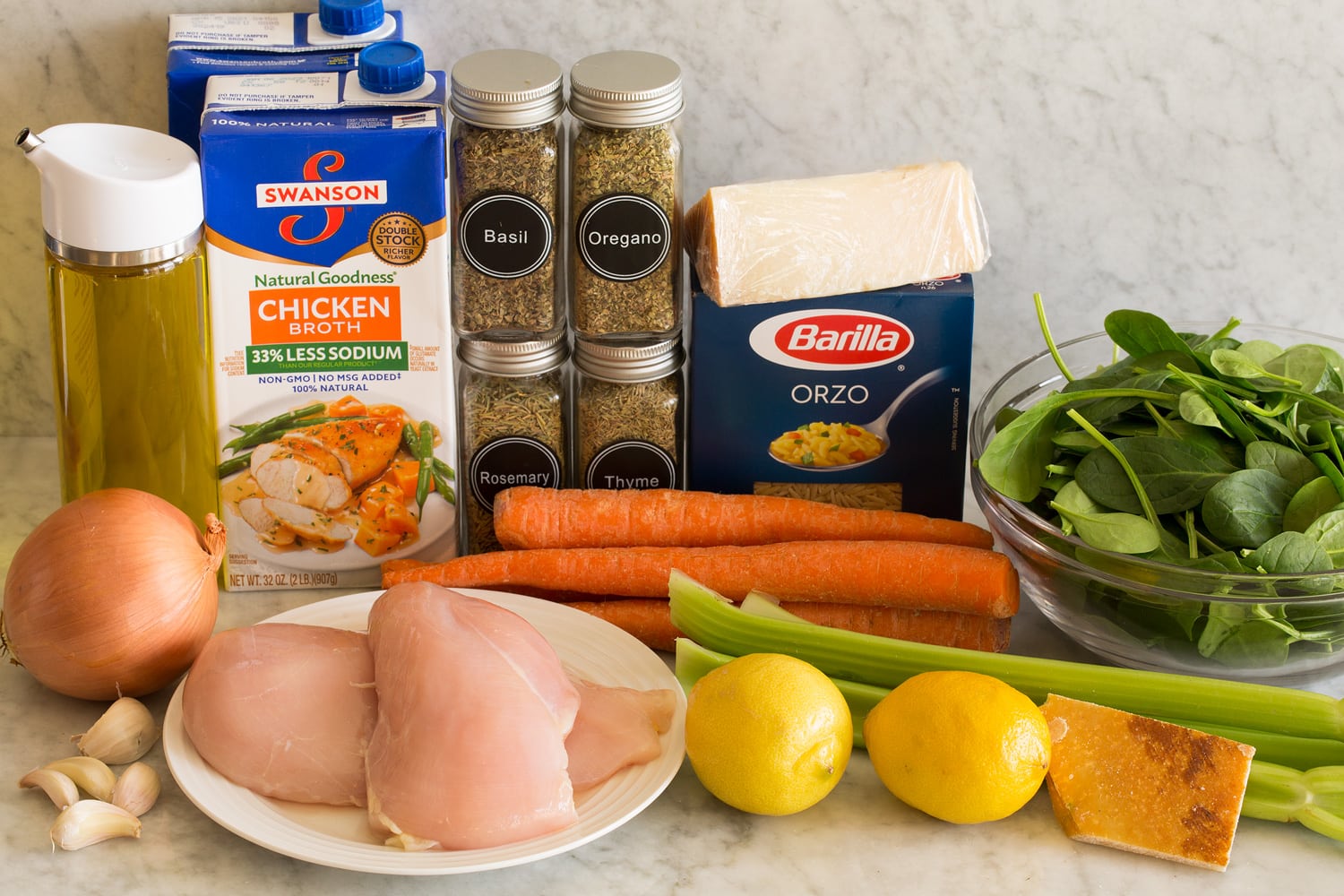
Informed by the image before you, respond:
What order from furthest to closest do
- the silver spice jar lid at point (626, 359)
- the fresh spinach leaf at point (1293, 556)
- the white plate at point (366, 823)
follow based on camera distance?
the silver spice jar lid at point (626, 359)
the fresh spinach leaf at point (1293, 556)
the white plate at point (366, 823)

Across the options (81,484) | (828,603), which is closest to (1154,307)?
(828,603)

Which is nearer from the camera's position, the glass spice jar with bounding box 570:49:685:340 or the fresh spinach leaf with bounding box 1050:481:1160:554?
the fresh spinach leaf with bounding box 1050:481:1160:554

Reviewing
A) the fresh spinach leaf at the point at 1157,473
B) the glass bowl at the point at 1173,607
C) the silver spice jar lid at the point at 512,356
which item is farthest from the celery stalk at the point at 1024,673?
the silver spice jar lid at the point at 512,356

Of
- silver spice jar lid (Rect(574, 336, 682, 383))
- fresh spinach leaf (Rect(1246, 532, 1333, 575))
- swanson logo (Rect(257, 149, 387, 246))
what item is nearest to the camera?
fresh spinach leaf (Rect(1246, 532, 1333, 575))

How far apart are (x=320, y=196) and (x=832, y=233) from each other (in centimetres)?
45

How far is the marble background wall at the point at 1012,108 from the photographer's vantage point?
129 cm

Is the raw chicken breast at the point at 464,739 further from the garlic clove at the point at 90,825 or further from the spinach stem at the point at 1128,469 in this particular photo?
the spinach stem at the point at 1128,469

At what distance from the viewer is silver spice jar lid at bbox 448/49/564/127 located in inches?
43.9

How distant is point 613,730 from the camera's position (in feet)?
3.25

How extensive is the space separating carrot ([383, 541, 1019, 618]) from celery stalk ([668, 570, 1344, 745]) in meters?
0.07

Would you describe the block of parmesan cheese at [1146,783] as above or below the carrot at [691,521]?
below

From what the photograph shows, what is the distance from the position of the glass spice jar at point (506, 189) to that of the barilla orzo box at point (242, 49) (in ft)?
0.42

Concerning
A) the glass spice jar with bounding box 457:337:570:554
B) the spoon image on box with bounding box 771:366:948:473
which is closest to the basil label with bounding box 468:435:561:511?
the glass spice jar with bounding box 457:337:570:554

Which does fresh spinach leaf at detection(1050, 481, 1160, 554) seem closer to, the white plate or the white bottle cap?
the white plate
